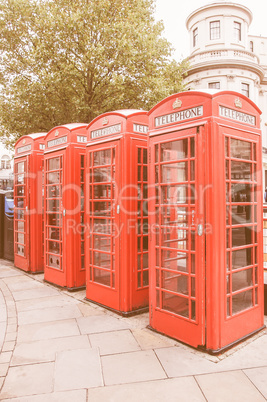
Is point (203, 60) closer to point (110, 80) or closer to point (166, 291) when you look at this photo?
point (110, 80)

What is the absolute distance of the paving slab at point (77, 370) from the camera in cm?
297

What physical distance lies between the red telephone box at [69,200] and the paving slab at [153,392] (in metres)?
3.23

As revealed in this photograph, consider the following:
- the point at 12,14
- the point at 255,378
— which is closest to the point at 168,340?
the point at 255,378

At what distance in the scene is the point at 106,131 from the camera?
4891 millimetres

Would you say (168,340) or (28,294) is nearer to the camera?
(168,340)

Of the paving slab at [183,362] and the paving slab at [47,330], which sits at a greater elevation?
the paving slab at [183,362]

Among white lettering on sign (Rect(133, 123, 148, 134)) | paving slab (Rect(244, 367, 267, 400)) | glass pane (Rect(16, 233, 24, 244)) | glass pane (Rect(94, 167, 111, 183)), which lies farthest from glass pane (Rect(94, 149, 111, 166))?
glass pane (Rect(16, 233, 24, 244))

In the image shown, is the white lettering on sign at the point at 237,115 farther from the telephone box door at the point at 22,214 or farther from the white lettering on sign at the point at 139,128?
the telephone box door at the point at 22,214

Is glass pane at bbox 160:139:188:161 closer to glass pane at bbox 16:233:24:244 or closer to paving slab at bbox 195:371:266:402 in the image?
paving slab at bbox 195:371:266:402

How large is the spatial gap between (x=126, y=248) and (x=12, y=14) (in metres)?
12.2

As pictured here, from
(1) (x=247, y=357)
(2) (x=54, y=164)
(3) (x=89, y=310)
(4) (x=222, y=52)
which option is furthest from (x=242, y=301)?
(4) (x=222, y=52)

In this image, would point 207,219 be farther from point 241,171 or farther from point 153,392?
point 153,392

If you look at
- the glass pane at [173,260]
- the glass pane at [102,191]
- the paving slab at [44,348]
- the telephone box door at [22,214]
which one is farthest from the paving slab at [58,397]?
the telephone box door at [22,214]

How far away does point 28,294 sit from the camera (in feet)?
19.3
